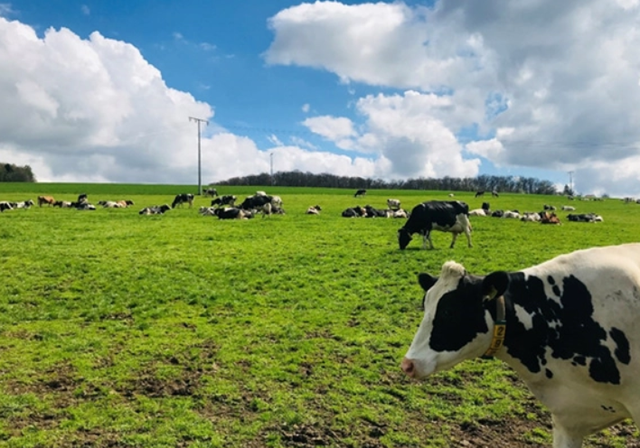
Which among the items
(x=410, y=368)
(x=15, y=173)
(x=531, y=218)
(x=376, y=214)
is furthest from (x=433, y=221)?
(x=15, y=173)

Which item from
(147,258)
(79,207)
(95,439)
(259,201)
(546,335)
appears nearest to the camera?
(546,335)

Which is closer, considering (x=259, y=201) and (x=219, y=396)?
(x=219, y=396)

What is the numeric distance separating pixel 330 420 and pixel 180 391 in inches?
98.6

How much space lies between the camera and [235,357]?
8977mm

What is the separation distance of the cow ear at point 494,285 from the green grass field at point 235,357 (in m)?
2.78

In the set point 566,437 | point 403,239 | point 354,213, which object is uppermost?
point 354,213

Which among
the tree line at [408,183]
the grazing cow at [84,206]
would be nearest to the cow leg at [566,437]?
the grazing cow at [84,206]

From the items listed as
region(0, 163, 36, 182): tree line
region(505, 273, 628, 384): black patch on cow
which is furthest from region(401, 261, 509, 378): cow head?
region(0, 163, 36, 182): tree line

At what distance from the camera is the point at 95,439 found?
6125mm

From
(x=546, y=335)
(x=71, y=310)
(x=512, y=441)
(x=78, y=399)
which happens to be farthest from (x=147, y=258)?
(x=546, y=335)

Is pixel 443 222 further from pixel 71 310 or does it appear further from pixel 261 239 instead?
pixel 71 310

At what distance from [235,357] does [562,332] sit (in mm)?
6124

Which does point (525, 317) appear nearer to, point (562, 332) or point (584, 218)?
point (562, 332)

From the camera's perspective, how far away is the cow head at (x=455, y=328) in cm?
423
